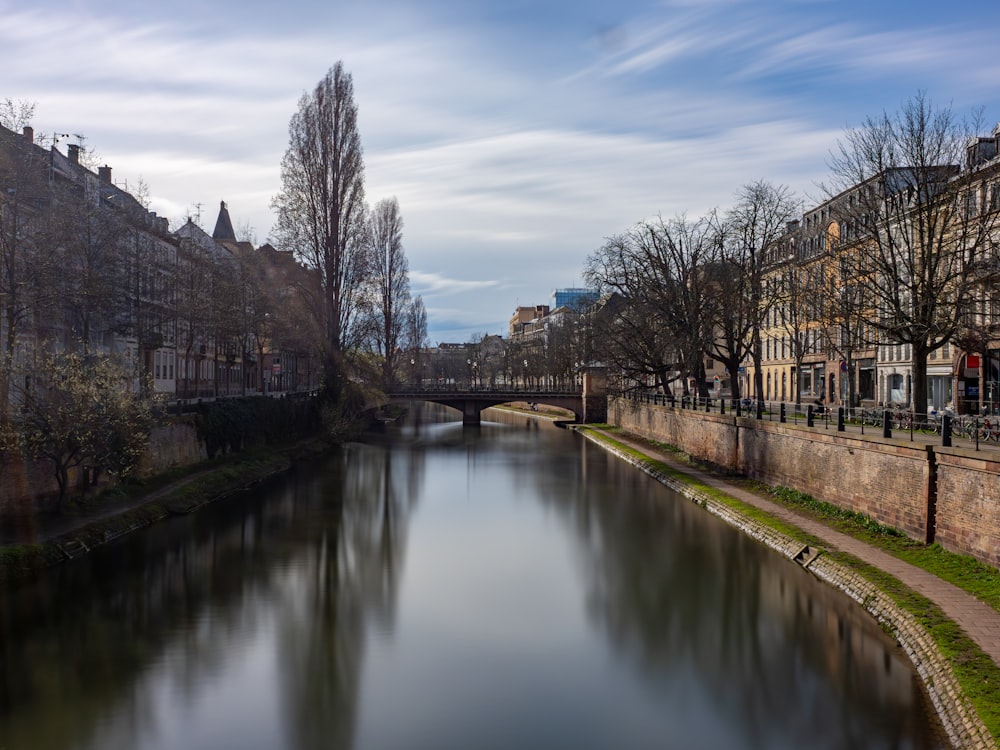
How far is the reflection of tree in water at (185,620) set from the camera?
12.8 m

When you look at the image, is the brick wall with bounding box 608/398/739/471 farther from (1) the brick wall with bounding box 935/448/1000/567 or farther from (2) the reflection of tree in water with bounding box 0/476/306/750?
(2) the reflection of tree in water with bounding box 0/476/306/750

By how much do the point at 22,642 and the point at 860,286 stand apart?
79.1 ft

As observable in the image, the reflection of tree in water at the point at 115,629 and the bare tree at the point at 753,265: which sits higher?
the bare tree at the point at 753,265

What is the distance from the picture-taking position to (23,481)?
2202 cm

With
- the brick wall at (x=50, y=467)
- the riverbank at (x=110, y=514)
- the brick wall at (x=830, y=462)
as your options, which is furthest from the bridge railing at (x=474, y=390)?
the brick wall at (x=50, y=467)

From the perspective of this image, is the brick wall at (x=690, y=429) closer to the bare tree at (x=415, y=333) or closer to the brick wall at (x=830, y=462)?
the brick wall at (x=830, y=462)

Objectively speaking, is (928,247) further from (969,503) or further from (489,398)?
(489,398)

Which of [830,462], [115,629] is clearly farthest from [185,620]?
[830,462]

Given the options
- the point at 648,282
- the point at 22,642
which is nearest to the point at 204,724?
the point at 22,642

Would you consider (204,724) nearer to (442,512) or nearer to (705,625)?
(705,625)

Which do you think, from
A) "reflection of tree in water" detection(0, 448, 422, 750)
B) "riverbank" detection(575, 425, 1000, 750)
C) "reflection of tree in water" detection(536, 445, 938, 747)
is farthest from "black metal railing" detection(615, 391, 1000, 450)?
"reflection of tree in water" detection(0, 448, 422, 750)

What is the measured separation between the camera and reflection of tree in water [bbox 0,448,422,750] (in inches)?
505

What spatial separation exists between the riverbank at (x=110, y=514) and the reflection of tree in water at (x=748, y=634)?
476 inches

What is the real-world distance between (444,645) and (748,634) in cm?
559
